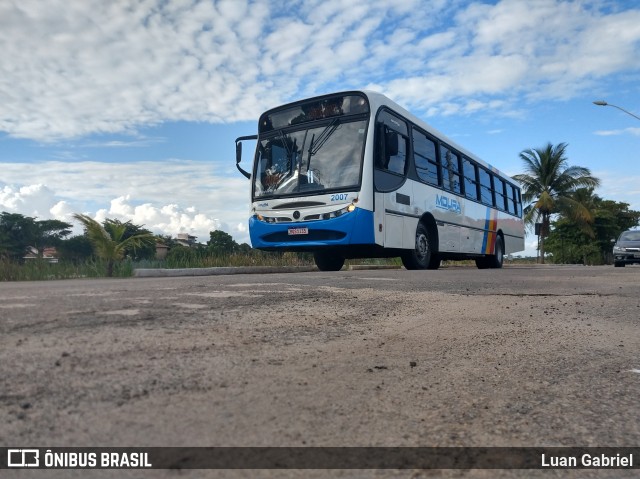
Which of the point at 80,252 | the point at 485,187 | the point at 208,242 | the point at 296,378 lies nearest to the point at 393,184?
the point at 485,187

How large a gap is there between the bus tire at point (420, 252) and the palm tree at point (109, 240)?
6098mm

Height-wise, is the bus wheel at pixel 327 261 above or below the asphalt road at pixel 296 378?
above

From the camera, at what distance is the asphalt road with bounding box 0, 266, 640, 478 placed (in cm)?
166

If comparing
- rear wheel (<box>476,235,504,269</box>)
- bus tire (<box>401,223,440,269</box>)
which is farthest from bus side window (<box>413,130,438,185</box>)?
rear wheel (<box>476,235,504,269</box>)

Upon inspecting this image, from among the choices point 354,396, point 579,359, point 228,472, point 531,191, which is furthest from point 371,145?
point 531,191

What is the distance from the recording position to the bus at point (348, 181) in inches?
335

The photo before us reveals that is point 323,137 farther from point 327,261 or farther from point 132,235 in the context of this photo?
point 132,235

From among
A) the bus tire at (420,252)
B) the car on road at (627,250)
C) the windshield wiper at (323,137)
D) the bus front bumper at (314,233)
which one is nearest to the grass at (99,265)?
the bus front bumper at (314,233)

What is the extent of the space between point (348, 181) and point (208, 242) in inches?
618

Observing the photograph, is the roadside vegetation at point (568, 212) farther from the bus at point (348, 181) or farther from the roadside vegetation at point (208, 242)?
the bus at point (348, 181)

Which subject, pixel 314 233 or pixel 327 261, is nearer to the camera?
pixel 314 233

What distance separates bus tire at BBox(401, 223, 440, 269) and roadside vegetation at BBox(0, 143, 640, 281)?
186 inches

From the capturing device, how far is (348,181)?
8.55m

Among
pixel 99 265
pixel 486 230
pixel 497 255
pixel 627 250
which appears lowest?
pixel 99 265
